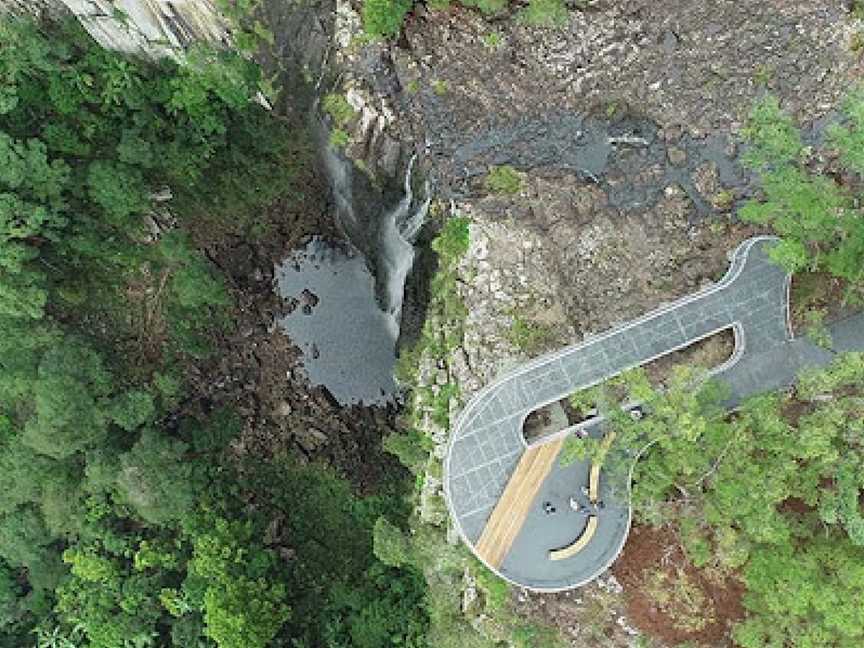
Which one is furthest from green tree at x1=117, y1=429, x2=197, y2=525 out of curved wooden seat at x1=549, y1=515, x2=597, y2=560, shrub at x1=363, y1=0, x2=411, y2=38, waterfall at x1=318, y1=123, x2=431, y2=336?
shrub at x1=363, y1=0, x2=411, y2=38

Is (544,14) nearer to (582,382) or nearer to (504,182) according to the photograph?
(504,182)

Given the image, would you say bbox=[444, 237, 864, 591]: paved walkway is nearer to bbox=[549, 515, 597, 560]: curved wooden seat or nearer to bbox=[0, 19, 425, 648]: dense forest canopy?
bbox=[549, 515, 597, 560]: curved wooden seat

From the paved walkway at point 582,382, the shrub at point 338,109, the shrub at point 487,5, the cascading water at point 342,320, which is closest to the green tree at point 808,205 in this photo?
the paved walkway at point 582,382

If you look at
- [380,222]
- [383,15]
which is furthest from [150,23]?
[380,222]

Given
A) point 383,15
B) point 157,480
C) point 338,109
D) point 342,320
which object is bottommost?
point 342,320

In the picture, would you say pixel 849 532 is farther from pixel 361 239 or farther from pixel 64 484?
pixel 64 484

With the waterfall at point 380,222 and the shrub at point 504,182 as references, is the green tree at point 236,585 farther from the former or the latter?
the shrub at point 504,182
